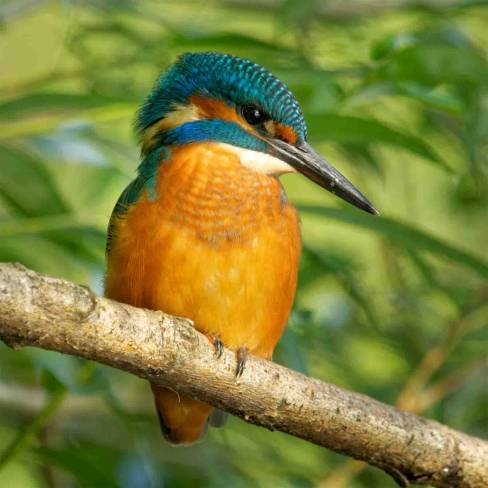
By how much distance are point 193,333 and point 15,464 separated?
227 cm

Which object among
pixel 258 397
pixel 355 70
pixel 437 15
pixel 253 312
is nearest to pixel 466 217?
pixel 437 15

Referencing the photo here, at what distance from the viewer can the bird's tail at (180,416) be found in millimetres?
3588

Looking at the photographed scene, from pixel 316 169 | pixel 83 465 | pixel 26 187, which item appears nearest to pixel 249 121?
pixel 316 169

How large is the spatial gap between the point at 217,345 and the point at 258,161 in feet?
2.33

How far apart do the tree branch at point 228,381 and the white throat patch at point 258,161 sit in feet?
2.41

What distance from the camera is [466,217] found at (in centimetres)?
547

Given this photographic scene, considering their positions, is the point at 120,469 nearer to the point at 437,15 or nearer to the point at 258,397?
the point at 258,397

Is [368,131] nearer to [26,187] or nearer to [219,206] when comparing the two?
[219,206]

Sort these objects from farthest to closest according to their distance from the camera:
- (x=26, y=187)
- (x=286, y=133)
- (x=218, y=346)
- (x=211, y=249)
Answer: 1. (x=26, y=187)
2. (x=286, y=133)
3. (x=211, y=249)
4. (x=218, y=346)

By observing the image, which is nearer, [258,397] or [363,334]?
[258,397]

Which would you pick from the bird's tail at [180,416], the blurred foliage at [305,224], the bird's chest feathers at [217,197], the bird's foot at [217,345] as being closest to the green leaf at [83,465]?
the blurred foliage at [305,224]

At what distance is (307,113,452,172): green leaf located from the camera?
3184 millimetres

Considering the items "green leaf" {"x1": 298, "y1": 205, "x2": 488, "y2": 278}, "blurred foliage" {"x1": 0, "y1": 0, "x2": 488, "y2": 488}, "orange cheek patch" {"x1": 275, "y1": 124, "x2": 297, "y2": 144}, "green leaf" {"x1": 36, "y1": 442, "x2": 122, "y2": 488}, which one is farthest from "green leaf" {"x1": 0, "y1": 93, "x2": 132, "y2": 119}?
"green leaf" {"x1": 36, "y1": 442, "x2": 122, "y2": 488}

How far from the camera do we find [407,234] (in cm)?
337
